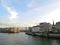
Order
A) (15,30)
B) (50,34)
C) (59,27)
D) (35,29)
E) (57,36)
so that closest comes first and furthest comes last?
(57,36)
(50,34)
(59,27)
(35,29)
(15,30)

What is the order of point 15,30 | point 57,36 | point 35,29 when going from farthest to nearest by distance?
point 15,30 < point 35,29 < point 57,36

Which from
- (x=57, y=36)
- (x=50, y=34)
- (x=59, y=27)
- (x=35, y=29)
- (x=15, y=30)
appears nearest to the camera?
(x=57, y=36)

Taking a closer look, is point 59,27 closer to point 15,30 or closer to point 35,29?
point 35,29

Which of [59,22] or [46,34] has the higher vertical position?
[59,22]

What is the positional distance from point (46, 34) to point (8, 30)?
133m

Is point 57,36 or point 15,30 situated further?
point 15,30

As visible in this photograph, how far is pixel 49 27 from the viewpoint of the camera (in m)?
81.0

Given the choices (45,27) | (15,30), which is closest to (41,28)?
(45,27)

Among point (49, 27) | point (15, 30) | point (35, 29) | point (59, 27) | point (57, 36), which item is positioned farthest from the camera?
point (15, 30)

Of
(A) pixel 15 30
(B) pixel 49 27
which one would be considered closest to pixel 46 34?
Result: (B) pixel 49 27

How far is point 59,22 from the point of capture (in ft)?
237

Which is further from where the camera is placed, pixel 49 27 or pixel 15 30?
pixel 15 30

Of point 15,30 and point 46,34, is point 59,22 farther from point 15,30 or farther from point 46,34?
point 15,30

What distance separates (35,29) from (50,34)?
110 ft
